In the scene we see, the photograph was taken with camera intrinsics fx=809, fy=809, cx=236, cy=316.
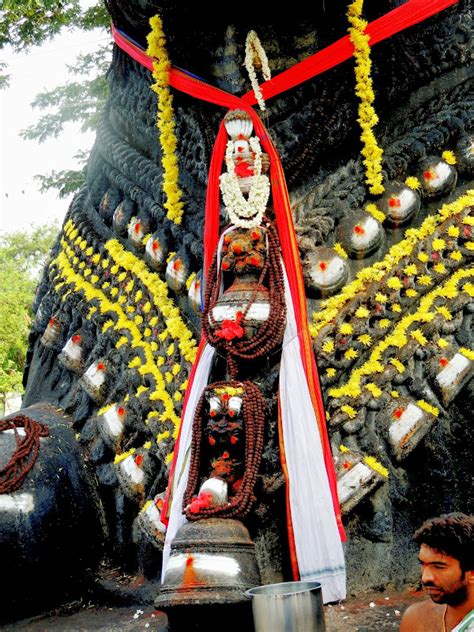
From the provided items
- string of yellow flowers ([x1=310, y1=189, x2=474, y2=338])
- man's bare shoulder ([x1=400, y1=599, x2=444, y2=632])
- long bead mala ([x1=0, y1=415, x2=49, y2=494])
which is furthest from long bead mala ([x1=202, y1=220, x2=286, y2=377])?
man's bare shoulder ([x1=400, y1=599, x2=444, y2=632])

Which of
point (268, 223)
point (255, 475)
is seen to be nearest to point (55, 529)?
point (255, 475)

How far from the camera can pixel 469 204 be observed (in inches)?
182

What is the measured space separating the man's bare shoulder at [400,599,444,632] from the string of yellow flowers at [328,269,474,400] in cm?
161

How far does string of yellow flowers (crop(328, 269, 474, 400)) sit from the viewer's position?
13.6 feet

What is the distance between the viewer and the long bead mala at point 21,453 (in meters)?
4.41

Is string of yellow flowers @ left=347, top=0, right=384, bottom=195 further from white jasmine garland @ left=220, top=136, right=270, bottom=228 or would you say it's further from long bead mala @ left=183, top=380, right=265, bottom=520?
long bead mala @ left=183, top=380, right=265, bottom=520

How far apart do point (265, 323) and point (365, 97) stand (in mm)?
1496

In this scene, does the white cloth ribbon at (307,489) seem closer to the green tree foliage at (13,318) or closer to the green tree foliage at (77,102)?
the green tree foliage at (77,102)

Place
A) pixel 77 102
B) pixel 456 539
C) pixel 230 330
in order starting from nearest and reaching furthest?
pixel 456 539
pixel 230 330
pixel 77 102

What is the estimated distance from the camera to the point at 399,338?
427 centimetres

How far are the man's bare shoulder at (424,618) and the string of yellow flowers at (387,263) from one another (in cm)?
184

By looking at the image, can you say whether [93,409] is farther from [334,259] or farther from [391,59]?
[391,59]

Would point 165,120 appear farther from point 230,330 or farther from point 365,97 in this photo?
point 230,330

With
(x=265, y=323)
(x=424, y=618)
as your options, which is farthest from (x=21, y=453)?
(x=424, y=618)
